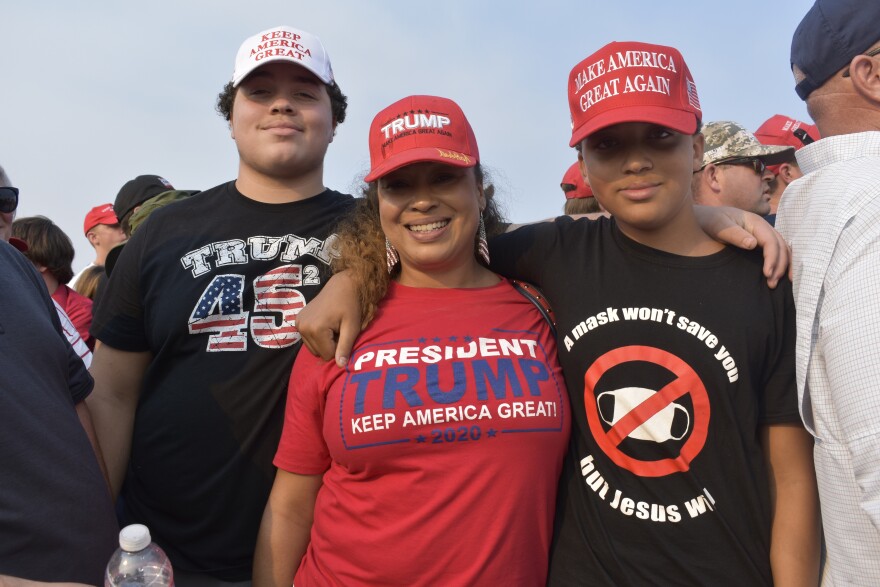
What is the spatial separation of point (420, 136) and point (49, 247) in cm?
380

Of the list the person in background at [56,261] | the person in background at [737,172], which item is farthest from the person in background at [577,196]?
the person in background at [56,261]

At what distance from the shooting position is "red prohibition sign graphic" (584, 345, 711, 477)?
6.79 feet

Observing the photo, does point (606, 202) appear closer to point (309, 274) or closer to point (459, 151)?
point (459, 151)

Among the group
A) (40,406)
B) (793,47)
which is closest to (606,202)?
(793,47)

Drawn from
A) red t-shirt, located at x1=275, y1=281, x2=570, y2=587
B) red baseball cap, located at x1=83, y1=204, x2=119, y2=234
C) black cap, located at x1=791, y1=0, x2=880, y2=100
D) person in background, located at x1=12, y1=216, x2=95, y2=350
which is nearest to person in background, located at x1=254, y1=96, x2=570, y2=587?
red t-shirt, located at x1=275, y1=281, x2=570, y2=587

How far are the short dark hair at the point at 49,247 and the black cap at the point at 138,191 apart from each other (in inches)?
17.4

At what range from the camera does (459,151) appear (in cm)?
246

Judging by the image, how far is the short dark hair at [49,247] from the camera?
5.11 meters

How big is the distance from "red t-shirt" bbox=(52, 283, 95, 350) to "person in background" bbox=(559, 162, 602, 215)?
11.2 ft

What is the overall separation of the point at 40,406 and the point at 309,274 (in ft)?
3.35

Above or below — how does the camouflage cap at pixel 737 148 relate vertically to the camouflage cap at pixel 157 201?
above

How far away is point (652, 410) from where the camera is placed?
2.11 m

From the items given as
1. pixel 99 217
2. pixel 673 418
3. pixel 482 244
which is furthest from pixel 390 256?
pixel 99 217

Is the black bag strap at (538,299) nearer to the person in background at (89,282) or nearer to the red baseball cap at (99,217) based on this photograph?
the person in background at (89,282)
